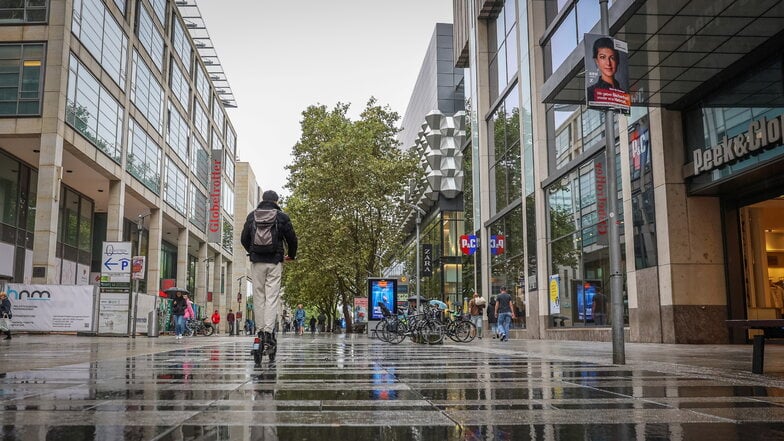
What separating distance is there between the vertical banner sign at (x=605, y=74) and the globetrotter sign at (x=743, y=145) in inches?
211

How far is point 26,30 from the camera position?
1192 inches

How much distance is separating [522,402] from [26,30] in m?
33.1

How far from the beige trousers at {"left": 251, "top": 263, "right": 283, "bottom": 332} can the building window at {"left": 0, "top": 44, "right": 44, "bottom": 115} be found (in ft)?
88.0

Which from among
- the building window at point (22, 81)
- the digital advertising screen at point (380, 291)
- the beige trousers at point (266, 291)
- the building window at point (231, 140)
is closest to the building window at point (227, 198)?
the building window at point (231, 140)

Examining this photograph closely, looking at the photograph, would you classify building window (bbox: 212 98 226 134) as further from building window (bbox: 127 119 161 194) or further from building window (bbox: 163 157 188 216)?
building window (bbox: 127 119 161 194)

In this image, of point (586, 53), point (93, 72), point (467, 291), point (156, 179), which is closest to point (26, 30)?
point (93, 72)

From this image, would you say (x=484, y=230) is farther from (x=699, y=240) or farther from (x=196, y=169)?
(x=196, y=169)

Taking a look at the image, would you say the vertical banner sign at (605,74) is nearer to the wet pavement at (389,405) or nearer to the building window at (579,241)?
the wet pavement at (389,405)

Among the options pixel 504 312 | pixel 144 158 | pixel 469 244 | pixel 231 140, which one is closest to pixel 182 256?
pixel 144 158

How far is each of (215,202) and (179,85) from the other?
14.3 metres

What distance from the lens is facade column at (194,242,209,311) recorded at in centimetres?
6191

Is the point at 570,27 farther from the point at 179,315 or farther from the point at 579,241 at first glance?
the point at 179,315

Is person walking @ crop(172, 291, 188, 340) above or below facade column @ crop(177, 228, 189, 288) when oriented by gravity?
below

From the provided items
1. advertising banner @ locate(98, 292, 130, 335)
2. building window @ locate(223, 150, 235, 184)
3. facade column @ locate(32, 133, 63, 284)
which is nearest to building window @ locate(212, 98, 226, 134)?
building window @ locate(223, 150, 235, 184)
